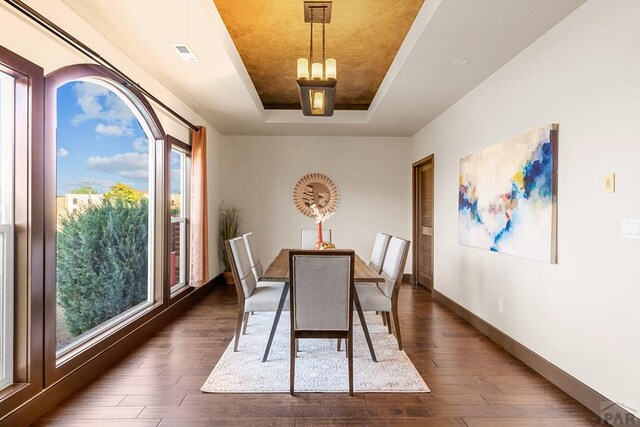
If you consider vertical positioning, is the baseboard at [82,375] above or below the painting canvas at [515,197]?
below

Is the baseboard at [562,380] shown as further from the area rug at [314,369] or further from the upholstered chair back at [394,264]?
the upholstered chair back at [394,264]

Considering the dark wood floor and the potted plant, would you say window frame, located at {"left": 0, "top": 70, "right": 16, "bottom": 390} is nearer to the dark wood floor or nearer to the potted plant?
the dark wood floor

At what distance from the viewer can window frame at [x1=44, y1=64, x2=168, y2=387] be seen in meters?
2.18

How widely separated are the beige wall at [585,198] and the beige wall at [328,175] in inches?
117

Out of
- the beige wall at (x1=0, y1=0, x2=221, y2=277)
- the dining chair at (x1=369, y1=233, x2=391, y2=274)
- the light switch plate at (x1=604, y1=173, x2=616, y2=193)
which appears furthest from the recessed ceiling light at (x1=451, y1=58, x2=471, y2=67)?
the beige wall at (x1=0, y1=0, x2=221, y2=277)

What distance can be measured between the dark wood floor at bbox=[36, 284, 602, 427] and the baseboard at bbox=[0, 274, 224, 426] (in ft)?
0.20

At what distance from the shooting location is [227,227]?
590 centimetres

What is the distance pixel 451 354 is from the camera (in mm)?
3025

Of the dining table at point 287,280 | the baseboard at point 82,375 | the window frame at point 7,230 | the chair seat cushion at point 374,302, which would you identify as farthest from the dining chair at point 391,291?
the window frame at point 7,230

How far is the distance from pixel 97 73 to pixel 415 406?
10.7 ft

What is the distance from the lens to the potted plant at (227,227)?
5840 mm

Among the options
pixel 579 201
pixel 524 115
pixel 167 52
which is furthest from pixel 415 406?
pixel 167 52

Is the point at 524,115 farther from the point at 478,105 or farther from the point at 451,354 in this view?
the point at 451,354

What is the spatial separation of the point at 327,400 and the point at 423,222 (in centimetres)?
405
